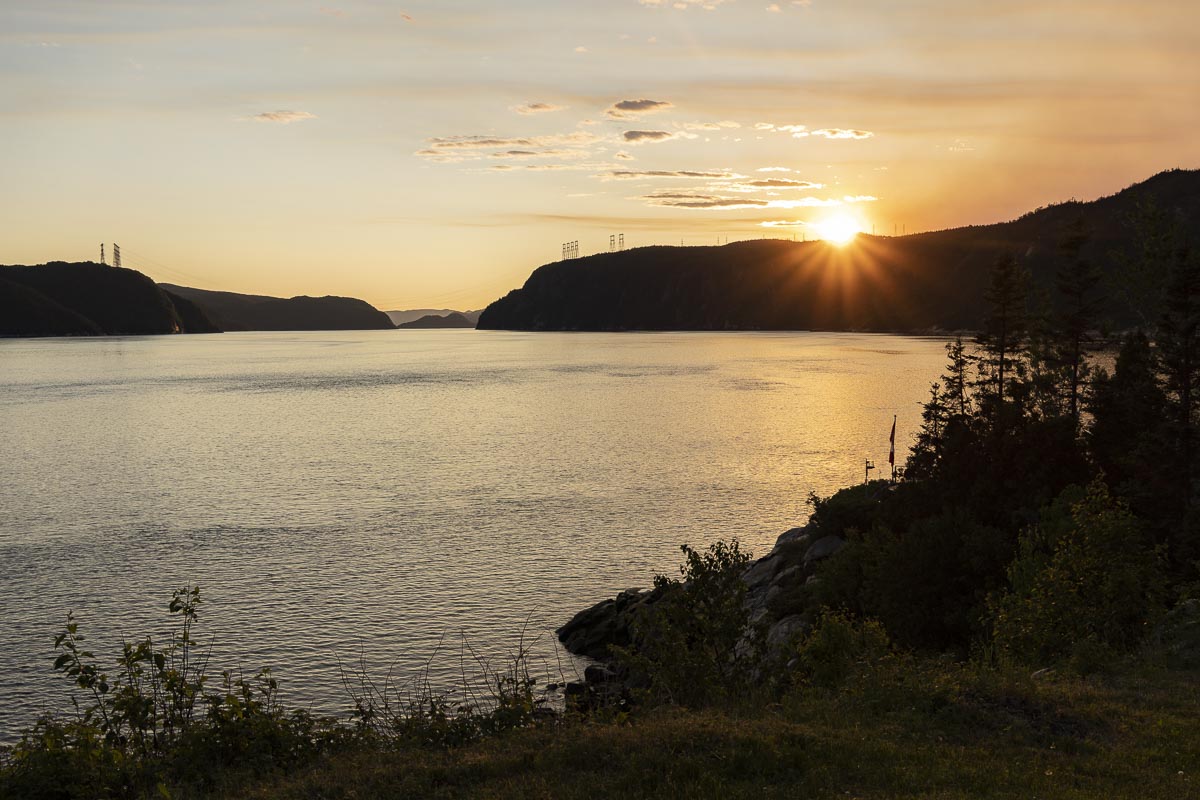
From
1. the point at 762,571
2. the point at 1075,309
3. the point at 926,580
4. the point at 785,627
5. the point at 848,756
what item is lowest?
the point at 762,571

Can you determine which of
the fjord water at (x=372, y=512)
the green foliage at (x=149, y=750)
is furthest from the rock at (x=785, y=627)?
the green foliage at (x=149, y=750)

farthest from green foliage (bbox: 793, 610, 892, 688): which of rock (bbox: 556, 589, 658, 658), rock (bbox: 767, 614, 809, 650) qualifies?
rock (bbox: 556, 589, 658, 658)

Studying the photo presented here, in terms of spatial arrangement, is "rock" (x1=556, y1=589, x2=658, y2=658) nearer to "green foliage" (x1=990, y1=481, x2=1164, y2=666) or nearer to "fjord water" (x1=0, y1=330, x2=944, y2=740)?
"fjord water" (x1=0, y1=330, x2=944, y2=740)

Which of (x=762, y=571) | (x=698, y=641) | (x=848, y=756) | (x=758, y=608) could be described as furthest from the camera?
(x=762, y=571)

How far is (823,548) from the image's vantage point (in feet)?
140

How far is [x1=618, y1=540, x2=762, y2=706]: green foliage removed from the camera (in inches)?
744

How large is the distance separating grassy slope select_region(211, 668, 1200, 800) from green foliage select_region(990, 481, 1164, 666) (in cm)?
543

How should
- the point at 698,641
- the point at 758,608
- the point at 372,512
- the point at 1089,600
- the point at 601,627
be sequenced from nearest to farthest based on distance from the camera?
the point at 698,641
the point at 1089,600
the point at 601,627
the point at 758,608
the point at 372,512

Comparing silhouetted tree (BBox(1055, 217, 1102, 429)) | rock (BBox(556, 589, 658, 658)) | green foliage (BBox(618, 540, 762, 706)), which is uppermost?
silhouetted tree (BBox(1055, 217, 1102, 429))

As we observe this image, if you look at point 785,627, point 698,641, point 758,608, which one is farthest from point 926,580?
point 698,641

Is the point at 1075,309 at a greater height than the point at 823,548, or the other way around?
the point at 1075,309

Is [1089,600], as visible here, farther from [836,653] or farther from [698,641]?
[698,641]

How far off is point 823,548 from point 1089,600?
19870 millimetres

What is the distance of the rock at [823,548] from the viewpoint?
41.8 metres
